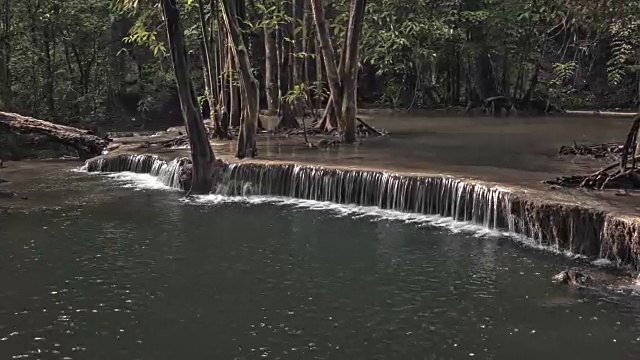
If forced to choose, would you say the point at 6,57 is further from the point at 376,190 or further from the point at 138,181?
the point at 376,190

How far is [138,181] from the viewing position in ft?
55.5

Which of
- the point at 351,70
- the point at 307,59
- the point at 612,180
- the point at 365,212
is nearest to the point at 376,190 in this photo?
the point at 365,212

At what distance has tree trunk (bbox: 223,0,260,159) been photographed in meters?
15.3

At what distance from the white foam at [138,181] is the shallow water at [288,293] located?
3369 millimetres

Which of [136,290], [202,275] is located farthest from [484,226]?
[136,290]

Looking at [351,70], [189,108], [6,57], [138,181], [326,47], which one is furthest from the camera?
[6,57]

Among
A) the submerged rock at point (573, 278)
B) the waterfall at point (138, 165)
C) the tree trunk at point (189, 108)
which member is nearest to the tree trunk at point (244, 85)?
the tree trunk at point (189, 108)

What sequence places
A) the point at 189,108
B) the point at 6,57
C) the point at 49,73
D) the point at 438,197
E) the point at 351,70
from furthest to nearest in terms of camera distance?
1. the point at 49,73
2. the point at 6,57
3. the point at 351,70
4. the point at 189,108
5. the point at 438,197

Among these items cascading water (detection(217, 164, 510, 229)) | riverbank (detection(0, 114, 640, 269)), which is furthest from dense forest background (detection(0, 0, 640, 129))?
cascading water (detection(217, 164, 510, 229))

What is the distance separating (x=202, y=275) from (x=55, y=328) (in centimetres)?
220

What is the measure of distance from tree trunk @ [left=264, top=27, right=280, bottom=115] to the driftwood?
5315 mm

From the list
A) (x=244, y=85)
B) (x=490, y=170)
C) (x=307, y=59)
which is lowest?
(x=490, y=170)

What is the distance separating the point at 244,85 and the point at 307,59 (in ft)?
37.7

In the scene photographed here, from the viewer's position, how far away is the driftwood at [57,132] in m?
18.0
